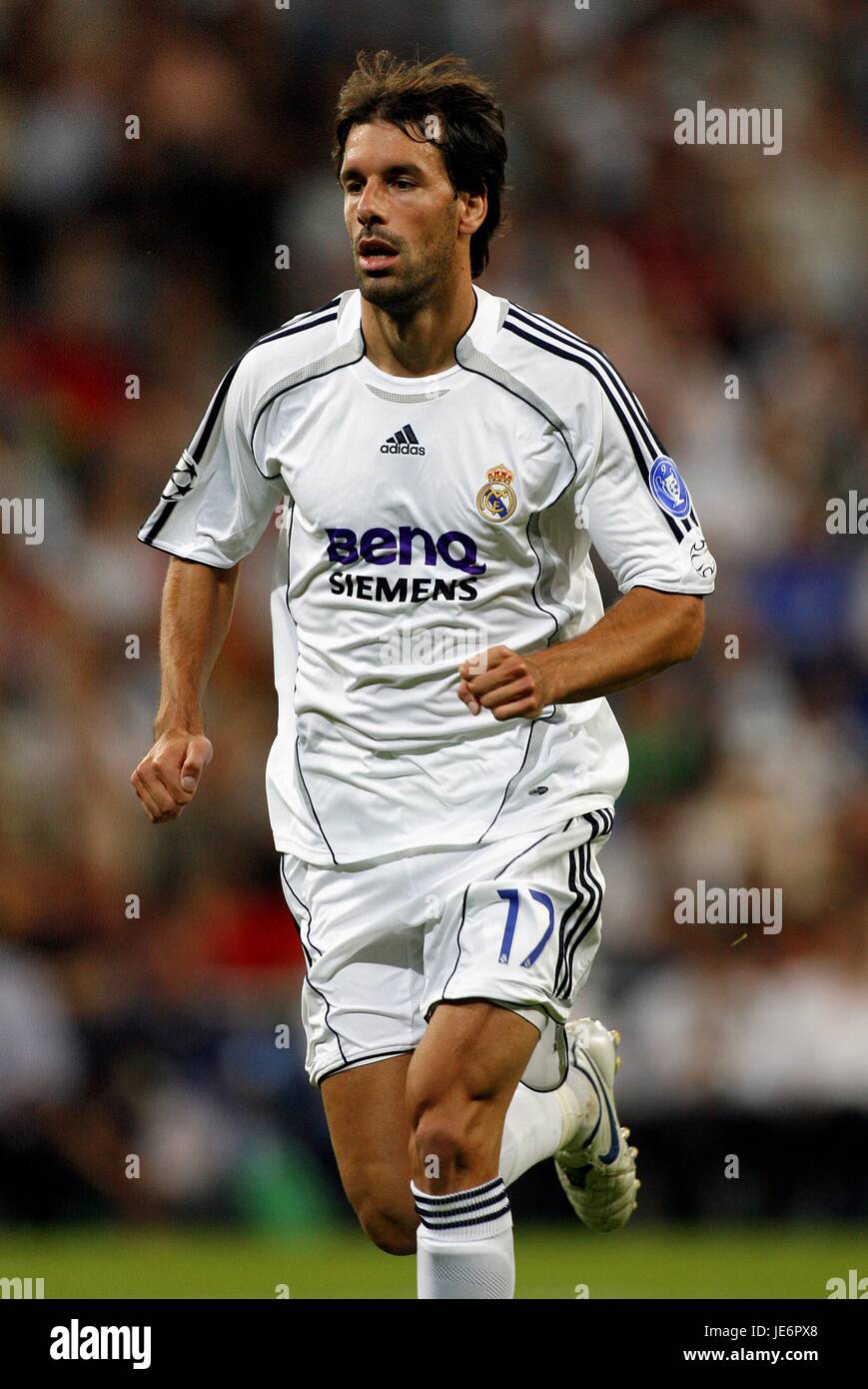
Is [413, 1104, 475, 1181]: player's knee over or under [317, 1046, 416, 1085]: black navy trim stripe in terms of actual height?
under

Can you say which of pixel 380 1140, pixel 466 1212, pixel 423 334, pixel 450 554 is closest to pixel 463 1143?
pixel 466 1212

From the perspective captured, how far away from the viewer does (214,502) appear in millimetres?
4906

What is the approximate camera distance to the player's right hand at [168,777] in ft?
14.4

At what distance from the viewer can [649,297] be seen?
9.85 meters

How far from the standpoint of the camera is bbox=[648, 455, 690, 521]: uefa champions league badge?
4.48m

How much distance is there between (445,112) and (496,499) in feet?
2.87

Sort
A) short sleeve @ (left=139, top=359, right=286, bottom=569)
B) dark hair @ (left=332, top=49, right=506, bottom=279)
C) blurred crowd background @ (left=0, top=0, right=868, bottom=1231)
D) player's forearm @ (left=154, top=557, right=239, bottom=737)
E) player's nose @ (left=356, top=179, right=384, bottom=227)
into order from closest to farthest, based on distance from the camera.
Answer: player's nose @ (left=356, top=179, right=384, bottom=227) < dark hair @ (left=332, top=49, right=506, bottom=279) < player's forearm @ (left=154, top=557, right=239, bottom=737) < short sleeve @ (left=139, top=359, right=286, bottom=569) < blurred crowd background @ (left=0, top=0, right=868, bottom=1231)

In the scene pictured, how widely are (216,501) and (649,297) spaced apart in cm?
538

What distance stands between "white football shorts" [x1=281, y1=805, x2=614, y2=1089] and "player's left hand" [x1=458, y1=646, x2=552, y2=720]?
22.0 inches

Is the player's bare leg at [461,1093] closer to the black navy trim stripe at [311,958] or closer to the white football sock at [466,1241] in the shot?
the white football sock at [466,1241]

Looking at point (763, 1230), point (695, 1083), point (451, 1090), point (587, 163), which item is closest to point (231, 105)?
point (587, 163)

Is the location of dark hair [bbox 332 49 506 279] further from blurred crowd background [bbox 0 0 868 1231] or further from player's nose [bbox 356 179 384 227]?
blurred crowd background [bbox 0 0 868 1231]

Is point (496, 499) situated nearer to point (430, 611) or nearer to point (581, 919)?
point (430, 611)

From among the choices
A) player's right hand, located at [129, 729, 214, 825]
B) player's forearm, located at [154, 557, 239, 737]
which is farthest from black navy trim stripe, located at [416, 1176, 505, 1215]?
player's forearm, located at [154, 557, 239, 737]
